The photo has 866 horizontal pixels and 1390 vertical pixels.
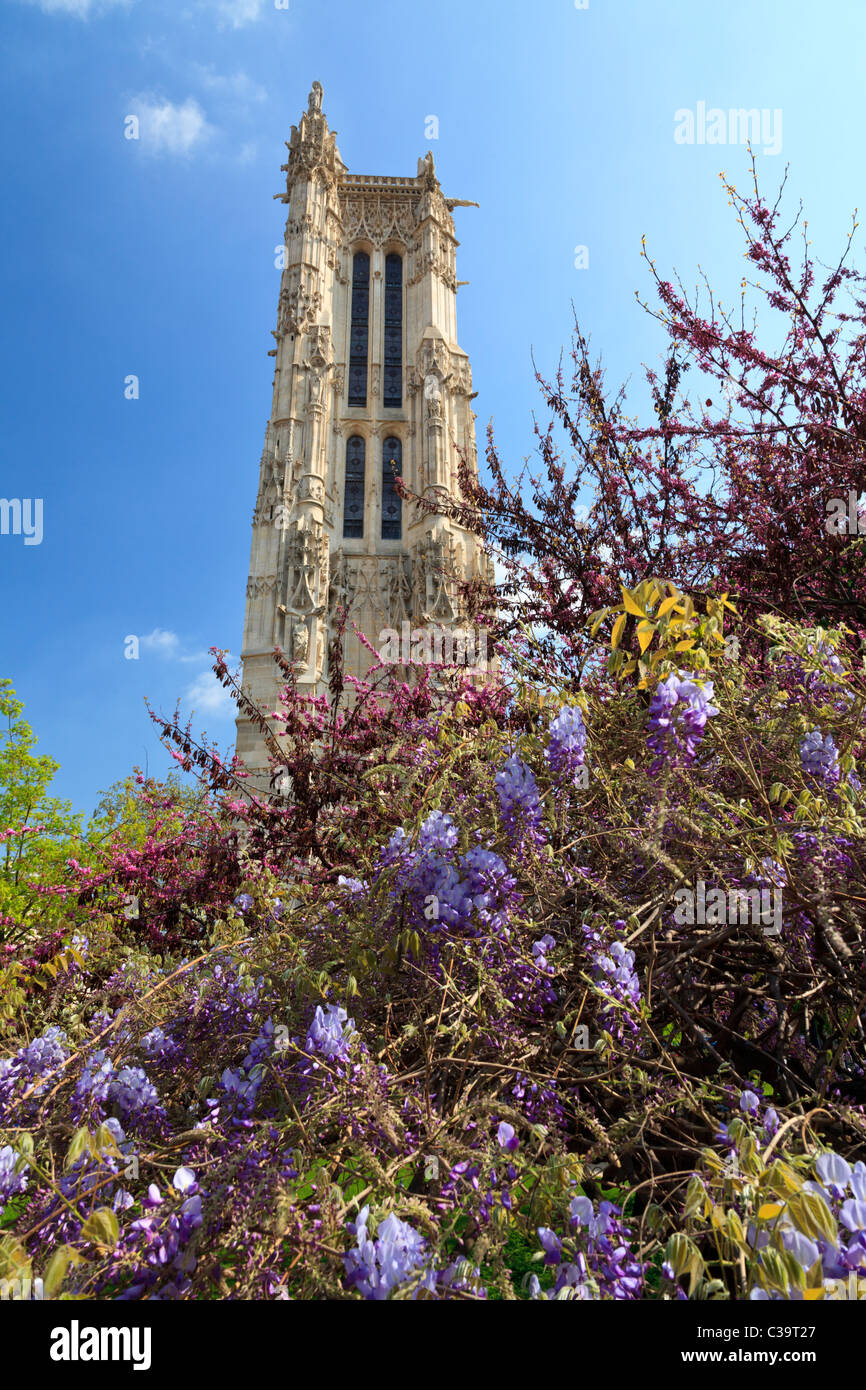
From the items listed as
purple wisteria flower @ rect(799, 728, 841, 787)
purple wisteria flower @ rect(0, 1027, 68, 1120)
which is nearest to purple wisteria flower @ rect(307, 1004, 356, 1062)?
purple wisteria flower @ rect(0, 1027, 68, 1120)

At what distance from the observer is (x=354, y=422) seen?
25.7 metres

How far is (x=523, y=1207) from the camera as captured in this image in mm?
1071

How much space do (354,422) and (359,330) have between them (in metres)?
4.62

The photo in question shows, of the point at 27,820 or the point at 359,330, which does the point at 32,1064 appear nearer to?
the point at 27,820

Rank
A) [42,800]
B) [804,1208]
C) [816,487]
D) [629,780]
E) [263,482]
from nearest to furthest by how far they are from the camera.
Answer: [804,1208], [629,780], [816,487], [42,800], [263,482]

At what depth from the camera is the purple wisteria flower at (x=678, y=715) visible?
4.52ft

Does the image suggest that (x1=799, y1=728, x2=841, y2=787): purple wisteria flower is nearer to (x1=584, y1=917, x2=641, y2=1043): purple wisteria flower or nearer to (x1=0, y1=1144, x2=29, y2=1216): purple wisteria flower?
(x1=584, y1=917, x2=641, y2=1043): purple wisteria flower

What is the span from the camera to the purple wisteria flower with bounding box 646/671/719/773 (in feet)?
4.52

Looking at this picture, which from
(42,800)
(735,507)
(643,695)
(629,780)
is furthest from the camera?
(42,800)

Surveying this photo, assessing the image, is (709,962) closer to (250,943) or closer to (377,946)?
(377,946)

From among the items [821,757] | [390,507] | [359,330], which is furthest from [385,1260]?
[359,330]

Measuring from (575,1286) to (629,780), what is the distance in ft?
3.03
